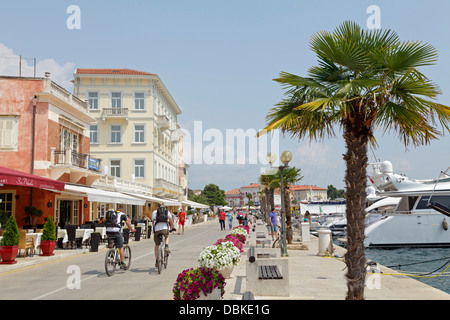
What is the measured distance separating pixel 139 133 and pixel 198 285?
44.8m

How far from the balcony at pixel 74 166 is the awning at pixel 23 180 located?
20.6ft

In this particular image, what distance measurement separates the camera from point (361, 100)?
6.53 meters

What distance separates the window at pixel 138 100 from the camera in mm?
49875

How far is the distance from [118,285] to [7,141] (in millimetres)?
17694

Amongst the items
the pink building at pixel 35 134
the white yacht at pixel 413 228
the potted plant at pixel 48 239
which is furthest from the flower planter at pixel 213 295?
the white yacht at pixel 413 228

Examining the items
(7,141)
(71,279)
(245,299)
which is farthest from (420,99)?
(7,141)

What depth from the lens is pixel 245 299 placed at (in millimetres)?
4004

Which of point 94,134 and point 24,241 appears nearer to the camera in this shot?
point 24,241

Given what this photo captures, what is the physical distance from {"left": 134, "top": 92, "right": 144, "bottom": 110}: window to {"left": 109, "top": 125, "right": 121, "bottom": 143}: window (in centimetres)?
324

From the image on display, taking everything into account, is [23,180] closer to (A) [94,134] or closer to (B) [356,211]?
(B) [356,211]

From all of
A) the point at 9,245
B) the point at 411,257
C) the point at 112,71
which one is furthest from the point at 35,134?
the point at 112,71

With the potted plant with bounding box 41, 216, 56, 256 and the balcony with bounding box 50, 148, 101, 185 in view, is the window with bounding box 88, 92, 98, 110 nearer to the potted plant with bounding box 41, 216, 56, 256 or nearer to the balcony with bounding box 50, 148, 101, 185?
the balcony with bounding box 50, 148, 101, 185

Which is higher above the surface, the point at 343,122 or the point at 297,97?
the point at 297,97
